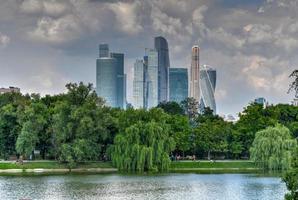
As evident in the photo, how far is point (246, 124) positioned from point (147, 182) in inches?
1522

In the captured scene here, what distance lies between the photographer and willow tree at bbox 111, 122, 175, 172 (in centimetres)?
6950

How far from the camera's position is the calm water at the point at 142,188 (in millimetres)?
43812

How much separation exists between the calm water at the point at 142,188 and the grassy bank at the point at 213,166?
13.8 metres

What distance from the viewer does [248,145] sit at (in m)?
85.4

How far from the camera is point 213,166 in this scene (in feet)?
254

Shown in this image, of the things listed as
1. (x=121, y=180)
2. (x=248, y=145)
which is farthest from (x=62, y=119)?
(x=248, y=145)

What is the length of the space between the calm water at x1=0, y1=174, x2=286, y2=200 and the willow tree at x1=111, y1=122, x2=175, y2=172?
8.63 meters

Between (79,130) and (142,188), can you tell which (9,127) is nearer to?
(79,130)

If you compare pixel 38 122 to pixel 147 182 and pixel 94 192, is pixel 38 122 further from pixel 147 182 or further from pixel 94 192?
pixel 94 192

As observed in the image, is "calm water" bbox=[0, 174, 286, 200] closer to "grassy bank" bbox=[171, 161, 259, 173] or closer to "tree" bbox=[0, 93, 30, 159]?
"grassy bank" bbox=[171, 161, 259, 173]

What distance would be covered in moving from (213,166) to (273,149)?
30.9 feet

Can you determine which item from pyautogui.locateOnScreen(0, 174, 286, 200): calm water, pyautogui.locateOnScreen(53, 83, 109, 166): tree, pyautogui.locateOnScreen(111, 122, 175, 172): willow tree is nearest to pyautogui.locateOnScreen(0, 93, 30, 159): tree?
pyautogui.locateOnScreen(53, 83, 109, 166): tree

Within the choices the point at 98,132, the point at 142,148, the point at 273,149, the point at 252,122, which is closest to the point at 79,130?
the point at 98,132

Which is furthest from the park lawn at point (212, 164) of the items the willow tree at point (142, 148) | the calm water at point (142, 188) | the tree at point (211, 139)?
the calm water at point (142, 188)
